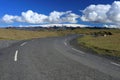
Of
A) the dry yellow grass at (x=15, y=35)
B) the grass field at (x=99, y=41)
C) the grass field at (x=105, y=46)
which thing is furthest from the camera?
the dry yellow grass at (x=15, y=35)

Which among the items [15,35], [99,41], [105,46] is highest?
[105,46]

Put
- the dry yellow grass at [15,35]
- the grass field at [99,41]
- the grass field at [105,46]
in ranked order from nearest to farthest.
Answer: the grass field at [105,46]
the grass field at [99,41]
the dry yellow grass at [15,35]

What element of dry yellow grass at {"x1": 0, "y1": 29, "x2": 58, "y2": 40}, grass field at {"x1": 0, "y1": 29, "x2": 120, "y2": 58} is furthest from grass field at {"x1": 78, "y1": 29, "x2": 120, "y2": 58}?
dry yellow grass at {"x1": 0, "y1": 29, "x2": 58, "y2": 40}

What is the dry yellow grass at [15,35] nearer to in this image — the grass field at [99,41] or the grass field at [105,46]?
the grass field at [99,41]

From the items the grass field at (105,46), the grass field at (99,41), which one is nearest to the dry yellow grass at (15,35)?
the grass field at (99,41)

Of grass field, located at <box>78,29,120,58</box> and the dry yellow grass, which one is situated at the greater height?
grass field, located at <box>78,29,120,58</box>

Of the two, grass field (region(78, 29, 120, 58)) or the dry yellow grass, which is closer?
grass field (region(78, 29, 120, 58))

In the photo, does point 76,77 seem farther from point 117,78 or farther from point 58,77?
point 117,78

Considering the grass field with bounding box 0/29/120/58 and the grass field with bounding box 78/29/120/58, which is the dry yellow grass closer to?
the grass field with bounding box 0/29/120/58

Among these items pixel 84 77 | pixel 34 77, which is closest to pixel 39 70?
pixel 34 77

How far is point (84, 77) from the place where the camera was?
916 centimetres

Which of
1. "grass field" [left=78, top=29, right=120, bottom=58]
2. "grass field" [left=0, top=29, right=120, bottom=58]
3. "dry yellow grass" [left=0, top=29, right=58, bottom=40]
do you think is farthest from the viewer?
"dry yellow grass" [left=0, top=29, right=58, bottom=40]

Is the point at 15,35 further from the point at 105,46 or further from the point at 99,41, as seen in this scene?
the point at 105,46

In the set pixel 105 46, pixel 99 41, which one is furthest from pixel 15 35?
pixel 105 46
